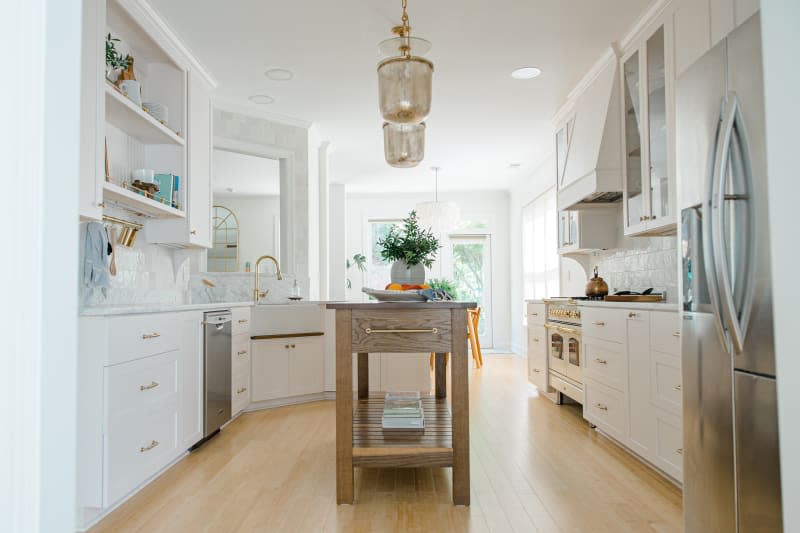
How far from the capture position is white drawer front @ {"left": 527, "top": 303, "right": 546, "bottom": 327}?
16.7ft

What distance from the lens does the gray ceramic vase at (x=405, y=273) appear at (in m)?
2.83

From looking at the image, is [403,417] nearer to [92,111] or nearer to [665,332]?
[665,332]

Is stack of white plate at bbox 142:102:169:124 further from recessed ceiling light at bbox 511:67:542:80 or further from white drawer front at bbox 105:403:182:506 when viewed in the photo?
recessed ceiling light at bbox 511:67:542:80

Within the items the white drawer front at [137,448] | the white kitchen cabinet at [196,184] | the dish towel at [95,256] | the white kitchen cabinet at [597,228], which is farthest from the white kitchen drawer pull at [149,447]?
the white kitchen cabinet at [597,228]

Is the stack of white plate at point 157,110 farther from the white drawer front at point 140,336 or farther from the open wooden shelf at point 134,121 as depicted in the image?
the white drawer front at point 140,336

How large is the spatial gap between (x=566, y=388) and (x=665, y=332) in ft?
5.72

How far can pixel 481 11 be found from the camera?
3453 mm

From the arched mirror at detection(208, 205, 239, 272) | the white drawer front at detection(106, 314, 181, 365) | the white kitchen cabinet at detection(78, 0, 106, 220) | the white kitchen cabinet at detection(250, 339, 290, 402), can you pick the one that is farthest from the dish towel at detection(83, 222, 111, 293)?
the arched mirror at detection(208, 205, 239, 272)

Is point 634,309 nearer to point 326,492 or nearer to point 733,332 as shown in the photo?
point 733,332

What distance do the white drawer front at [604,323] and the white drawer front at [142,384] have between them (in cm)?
258

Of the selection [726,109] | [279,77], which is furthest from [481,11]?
[726,109]

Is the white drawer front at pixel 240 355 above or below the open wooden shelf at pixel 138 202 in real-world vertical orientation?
below

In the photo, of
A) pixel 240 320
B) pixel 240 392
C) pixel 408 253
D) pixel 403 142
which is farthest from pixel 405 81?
pixel 240 392

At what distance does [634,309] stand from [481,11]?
204cm
